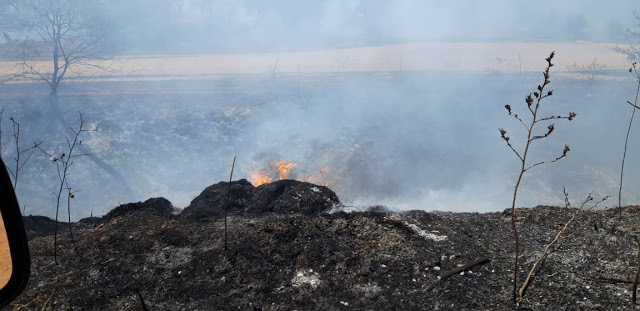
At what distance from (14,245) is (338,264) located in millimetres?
3220

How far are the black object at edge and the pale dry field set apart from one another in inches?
742

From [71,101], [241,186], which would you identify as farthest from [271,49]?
[241,186]

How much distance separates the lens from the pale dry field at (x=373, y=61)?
20.3m

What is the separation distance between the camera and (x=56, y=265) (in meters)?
4.66

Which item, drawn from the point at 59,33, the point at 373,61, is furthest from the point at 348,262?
the point at 373,61

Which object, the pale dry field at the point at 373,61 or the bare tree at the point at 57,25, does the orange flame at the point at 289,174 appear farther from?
the pale dry field at the point at 373,61

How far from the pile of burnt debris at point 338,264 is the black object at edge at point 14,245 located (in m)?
2.13

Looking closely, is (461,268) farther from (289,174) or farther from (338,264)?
(289,174)

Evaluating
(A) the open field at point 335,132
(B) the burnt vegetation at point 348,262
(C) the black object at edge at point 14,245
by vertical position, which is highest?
(A) the open field at point 335,132

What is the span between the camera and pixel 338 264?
4383 millimetres

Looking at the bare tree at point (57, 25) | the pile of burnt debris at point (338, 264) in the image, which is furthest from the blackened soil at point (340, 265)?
the bare tree at point (57, 25)

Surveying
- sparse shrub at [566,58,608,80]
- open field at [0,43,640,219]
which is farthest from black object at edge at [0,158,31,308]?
sparse shrub at [566,58,608,80]

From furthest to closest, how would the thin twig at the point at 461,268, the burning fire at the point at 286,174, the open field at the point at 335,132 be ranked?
the open field at the point at 335,132
the burning fire at the point at 286,174
the thin twig at the point at 461,268

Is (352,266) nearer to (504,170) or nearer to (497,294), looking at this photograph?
(497,294)
